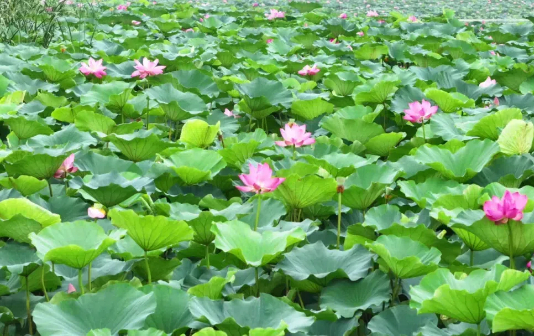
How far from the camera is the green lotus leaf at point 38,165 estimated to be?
1.79 m

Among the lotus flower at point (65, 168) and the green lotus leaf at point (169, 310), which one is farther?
the lotus flower at point (65, 168)

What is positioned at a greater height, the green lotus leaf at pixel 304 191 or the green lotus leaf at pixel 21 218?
the green lotus leaf at pixel 21 218

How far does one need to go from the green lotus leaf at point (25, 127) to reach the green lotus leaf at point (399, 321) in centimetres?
141

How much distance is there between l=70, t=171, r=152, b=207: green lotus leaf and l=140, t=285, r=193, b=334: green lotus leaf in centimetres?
47

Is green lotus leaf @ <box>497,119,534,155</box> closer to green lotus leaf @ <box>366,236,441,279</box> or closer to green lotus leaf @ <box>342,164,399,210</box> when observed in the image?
green lotus leaf @ <box>342,164,399,210</box>

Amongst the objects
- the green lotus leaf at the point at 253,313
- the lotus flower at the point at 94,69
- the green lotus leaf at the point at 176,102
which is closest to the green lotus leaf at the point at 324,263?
the green lotus leaf at the point at 253,313

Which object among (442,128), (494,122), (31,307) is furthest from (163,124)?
(31,307)

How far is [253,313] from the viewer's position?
123 cm

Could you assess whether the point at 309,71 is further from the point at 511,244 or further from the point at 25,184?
the point at 511,244

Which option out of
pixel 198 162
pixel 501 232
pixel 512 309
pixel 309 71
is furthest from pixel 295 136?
pixel 309 71

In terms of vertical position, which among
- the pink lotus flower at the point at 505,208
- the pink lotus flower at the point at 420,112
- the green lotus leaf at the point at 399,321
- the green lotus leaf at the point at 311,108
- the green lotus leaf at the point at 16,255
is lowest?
the green lotus leaf at the point at 311,108

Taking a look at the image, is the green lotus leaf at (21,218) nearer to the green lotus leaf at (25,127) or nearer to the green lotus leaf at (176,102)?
the green lotus leaf at (25,127)

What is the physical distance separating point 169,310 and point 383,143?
1176mm

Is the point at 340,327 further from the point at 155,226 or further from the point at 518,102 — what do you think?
the point at 518,102
